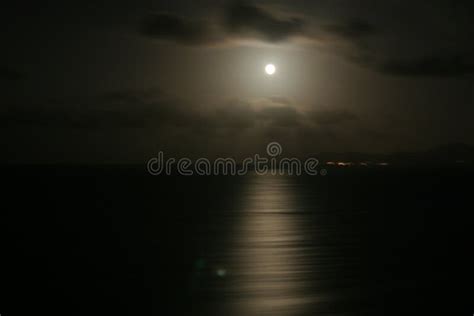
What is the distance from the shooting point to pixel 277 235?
79.4 feet

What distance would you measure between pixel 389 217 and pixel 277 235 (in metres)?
12.2

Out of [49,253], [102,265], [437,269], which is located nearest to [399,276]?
[437,269]

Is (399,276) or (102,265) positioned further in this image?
(102,265)

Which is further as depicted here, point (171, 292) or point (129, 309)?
point (171, 292)

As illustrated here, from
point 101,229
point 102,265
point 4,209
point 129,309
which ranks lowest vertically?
point 129,309

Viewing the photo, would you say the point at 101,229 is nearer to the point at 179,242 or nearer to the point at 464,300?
the point at 179,242

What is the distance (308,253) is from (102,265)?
25.0 feet

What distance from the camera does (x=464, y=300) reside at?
1273cm

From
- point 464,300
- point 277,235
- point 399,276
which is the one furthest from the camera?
point 277,235

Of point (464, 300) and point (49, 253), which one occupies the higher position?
point (49, 253)

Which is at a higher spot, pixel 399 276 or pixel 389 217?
pixel 389 217

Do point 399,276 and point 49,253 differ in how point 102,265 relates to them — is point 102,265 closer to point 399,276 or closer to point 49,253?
point 49,253

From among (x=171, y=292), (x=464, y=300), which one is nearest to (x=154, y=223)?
(x=171, y=292)

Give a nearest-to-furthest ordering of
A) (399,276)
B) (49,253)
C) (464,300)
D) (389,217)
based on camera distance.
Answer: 1. (464,300)
2. (399,276)
3. (49,253)
4. (389,217)
